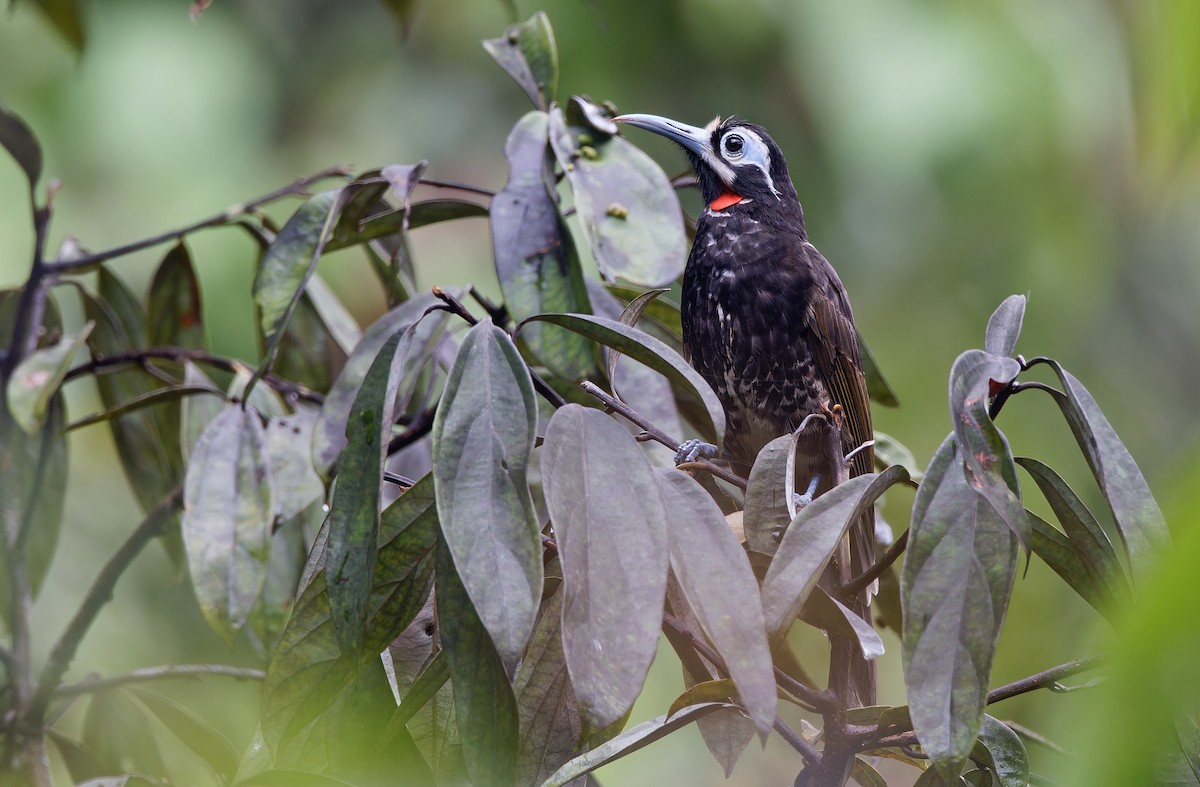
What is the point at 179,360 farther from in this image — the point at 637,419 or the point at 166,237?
the point at 637,419

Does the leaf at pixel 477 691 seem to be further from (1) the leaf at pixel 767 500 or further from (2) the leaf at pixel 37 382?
(2) the leaf at pixel 37 382

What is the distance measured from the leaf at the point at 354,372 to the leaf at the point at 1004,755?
34.0 inches

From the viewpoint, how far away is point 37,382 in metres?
1.57

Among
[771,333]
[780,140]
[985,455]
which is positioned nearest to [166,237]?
[771,333]

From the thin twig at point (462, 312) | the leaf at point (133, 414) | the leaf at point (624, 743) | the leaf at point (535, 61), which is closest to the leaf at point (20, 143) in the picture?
the leaf at point (133, 414)

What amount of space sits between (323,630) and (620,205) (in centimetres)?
69

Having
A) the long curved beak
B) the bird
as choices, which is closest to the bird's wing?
the bird

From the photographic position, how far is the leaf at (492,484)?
88cm

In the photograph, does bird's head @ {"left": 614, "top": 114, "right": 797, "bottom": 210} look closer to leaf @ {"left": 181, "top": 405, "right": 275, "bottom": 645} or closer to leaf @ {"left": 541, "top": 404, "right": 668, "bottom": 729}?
leaf @ {"left": 181, "top": 405, "right": 275, "bottom": 645}

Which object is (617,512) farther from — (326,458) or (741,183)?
(741,183)

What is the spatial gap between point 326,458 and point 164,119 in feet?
11.0

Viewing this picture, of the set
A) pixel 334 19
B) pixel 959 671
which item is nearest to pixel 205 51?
pixel 334 19

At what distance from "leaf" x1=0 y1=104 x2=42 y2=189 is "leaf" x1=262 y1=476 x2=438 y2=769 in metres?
1.00

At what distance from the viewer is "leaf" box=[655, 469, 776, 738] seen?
0.89 m
